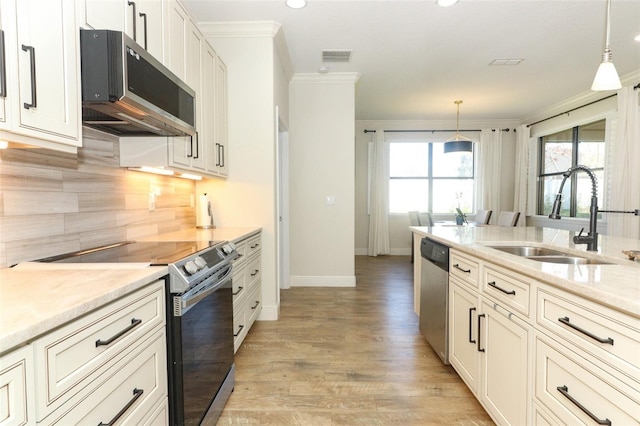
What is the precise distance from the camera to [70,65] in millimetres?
1202

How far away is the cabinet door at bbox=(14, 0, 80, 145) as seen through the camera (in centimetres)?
102

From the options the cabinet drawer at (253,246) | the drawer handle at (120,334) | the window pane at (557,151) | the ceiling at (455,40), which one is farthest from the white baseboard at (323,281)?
the window pane at (557,151)

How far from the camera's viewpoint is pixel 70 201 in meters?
1.60

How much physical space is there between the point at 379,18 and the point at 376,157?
4.08 m

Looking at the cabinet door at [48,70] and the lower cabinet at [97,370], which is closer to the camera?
the lower cabinet at [97,370]

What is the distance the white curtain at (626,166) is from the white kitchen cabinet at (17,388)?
18.9 feet

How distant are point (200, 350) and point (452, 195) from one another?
6.70 meters

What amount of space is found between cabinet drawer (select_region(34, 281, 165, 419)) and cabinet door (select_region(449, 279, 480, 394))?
162 cm

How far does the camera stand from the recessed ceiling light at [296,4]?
2.67 m

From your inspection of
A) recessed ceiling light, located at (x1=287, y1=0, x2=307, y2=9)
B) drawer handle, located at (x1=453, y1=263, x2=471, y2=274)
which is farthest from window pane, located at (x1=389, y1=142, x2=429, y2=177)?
drawer handle, located at (x1=453, y1=263, x2=471, y2=274)

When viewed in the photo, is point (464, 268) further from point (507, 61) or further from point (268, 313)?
point (507, 61)

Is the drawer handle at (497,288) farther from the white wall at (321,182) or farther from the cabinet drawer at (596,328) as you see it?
the white wall at (321,182)

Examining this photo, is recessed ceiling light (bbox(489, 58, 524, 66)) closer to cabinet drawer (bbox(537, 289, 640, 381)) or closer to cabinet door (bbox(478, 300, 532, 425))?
cabinet door (bbox(478, 300, 532, 425))

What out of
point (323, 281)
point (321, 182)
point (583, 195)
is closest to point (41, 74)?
point (321, 182)
